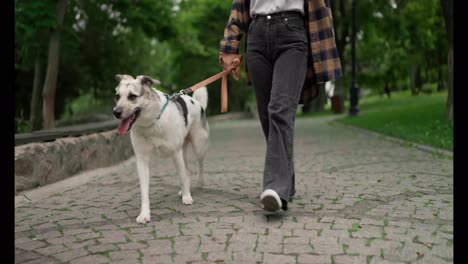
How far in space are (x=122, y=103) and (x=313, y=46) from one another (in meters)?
1.77

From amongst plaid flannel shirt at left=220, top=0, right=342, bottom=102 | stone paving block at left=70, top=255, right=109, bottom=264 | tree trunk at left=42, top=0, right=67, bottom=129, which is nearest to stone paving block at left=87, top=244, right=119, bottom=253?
stone paving block at left=70, top=255, right=109, bottom=264

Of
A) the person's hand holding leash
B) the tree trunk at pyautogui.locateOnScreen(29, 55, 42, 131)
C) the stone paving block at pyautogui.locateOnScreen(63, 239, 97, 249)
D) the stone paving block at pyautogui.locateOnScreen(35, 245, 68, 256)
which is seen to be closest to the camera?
the stone paving block at pyautogui.locateOnScreen(35, 245, 68, 256)

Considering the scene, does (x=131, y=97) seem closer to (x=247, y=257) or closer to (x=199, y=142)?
(x=199, y=142)

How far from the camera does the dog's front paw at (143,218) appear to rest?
4199 mm

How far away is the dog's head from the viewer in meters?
4.15

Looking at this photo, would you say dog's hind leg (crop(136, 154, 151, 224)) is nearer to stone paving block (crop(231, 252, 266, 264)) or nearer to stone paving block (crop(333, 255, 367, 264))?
stone paving block (crop(231, 252, 266, 264))

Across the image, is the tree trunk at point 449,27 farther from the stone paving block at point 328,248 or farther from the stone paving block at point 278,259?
the stone paving block at point 278,259

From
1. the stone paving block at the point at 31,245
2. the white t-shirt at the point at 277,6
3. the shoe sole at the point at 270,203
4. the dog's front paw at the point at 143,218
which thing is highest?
the white t-shirt at the point at 277,6

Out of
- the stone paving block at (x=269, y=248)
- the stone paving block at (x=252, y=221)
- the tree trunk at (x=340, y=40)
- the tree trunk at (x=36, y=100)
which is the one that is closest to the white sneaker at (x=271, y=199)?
the stone paving block at (x=252, y=221)

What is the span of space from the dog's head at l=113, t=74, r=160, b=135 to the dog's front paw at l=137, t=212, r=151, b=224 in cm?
75

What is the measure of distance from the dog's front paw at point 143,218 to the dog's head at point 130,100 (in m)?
0.75

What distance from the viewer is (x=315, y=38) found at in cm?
434
